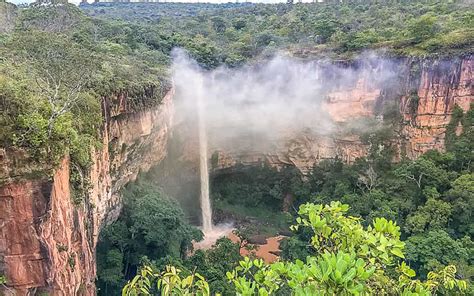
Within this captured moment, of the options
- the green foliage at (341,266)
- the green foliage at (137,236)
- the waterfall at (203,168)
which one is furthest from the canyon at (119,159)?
the green foliage at (341,266)

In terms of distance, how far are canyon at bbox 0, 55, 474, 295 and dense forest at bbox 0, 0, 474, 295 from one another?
516 millimetres

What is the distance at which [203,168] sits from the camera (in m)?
27.8

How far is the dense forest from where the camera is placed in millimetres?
3748

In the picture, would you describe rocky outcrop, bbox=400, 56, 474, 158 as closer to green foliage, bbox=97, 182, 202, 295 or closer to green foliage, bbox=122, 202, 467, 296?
green foliage, bbox=97, 182, 202, 295

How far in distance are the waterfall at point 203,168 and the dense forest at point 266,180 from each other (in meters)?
1.36

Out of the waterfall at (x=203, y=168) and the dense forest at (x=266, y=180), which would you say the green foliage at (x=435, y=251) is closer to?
the dense forest at (x=266, y=180)

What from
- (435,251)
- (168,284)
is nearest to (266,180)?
(435,251)

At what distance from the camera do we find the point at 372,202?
21531mm

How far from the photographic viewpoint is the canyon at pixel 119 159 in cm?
911

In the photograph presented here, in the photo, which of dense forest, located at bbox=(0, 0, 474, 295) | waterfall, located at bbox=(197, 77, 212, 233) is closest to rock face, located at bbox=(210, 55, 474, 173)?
dense forest, located at bbox=(0, 0, 474, 295)

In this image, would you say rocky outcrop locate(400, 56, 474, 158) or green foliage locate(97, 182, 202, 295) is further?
rocky outcrop locate(400, 56, 474, 158)

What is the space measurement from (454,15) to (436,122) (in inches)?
331

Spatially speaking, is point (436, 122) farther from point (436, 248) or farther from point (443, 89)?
point (436, 248)

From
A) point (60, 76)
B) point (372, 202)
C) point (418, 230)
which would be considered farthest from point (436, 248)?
point (60, 76)
